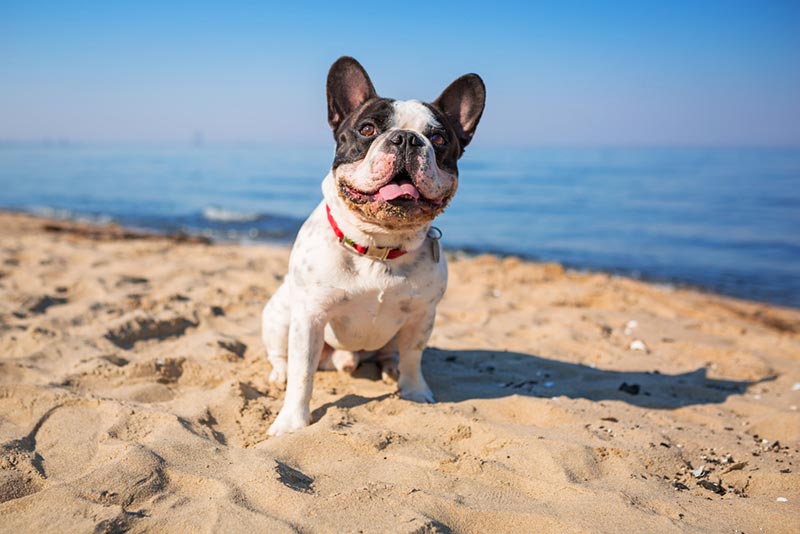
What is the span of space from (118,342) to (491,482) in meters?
3.13

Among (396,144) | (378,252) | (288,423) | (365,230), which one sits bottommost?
(288,423)

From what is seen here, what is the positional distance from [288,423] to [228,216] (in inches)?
565

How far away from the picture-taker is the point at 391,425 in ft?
11.0

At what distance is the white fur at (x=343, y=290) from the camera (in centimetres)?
331

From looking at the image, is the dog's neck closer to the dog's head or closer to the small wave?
the dog's head

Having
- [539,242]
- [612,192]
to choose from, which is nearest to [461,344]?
[539,242]

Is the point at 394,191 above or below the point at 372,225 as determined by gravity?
above

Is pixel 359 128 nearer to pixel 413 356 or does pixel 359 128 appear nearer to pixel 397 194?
pixel 397 194

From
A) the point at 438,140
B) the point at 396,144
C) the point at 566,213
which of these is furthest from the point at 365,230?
the point at 566,213

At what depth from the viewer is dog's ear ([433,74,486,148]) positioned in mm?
3531

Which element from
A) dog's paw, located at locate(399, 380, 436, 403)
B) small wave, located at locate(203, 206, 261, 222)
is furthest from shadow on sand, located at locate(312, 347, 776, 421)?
small wave, located at locate(203, 206, 261, 222)

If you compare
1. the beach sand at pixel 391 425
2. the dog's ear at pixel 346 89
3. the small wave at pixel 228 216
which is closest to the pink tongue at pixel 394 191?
the dog's ear at pixel 346 89

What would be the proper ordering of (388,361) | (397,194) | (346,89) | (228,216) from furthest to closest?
(228,216)
(388,361)
(346,89)
(397,194)

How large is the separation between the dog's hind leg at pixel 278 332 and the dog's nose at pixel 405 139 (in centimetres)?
132
